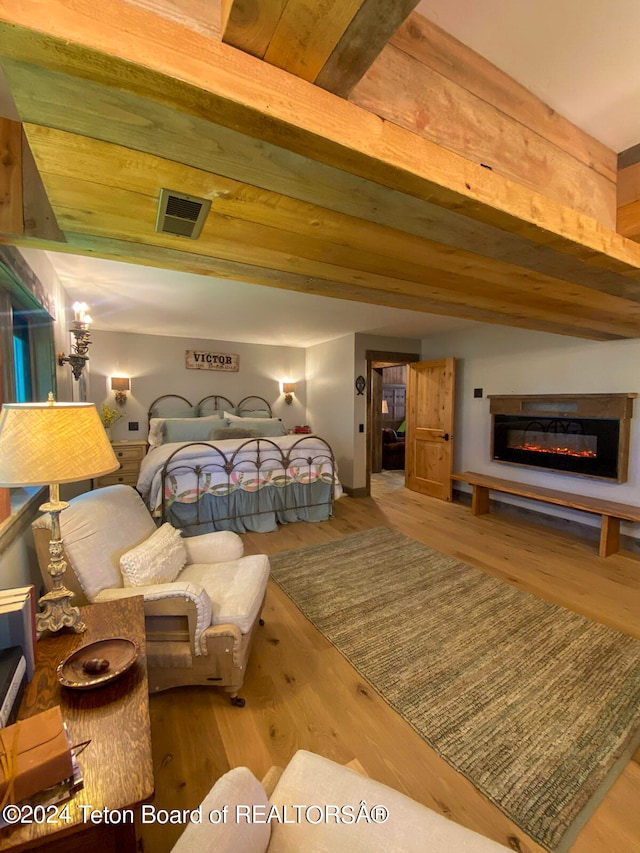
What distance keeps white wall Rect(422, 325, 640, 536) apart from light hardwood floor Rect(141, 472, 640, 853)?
1182 millimetres

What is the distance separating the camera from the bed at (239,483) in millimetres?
3594

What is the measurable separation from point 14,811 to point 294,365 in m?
6.19

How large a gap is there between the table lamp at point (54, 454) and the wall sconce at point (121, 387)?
177 inches

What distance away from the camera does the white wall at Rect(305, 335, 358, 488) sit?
529cm

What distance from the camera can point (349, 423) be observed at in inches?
209

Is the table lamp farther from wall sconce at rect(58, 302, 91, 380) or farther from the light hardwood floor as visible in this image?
wall sconce at rect(58, 302, 91, 380)

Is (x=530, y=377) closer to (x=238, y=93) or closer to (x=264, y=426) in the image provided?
(x=264, y=426)

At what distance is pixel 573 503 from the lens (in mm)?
3453

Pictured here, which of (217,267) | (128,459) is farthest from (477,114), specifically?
(128,459)

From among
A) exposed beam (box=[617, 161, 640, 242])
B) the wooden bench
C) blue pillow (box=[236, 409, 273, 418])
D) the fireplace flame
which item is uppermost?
exposed beam (box=[617, 161, 640, 242])

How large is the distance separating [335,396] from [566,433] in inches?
124

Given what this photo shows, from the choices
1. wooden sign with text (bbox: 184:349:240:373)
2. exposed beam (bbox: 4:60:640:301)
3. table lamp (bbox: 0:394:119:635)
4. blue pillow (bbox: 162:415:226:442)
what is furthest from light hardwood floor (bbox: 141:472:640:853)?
wooden sign with text (bbox: 184:349:240:373)

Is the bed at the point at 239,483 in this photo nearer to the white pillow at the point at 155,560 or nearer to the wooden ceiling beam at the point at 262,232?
the white pillow at the point at 155,560

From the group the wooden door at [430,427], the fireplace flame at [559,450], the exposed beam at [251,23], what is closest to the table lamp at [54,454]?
the exposed beam at [251,23]
